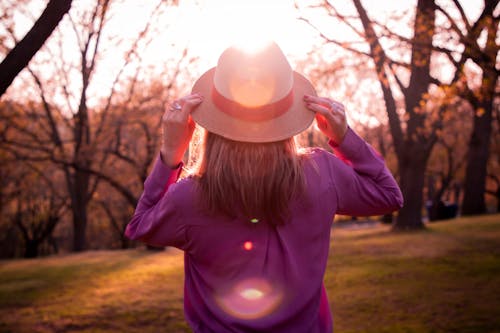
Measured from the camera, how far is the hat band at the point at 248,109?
77.2 inches

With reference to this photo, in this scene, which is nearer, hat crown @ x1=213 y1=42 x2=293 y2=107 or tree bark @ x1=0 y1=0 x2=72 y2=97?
hat crown @ x1=213 y1=42 x2=293 y2=107

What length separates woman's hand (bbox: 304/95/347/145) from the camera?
2.06 meters

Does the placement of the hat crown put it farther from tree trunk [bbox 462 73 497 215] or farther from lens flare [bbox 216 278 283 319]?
tree trunk [bbox 462 73 497 215]

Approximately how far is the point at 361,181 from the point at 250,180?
0.51m

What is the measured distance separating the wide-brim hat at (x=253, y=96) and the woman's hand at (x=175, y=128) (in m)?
0.04

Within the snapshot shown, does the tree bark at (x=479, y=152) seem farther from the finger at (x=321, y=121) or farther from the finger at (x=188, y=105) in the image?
the finger at (x=188, y=105)

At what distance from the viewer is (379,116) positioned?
4084 cm

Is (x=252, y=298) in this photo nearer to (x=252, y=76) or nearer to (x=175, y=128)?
(x=175, y=128)

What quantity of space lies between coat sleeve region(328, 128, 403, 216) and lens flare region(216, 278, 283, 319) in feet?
1.45

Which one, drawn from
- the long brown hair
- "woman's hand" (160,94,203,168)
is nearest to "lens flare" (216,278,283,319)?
the long brown hair

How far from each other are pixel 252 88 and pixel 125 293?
332 inches

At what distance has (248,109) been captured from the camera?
6.51 ft

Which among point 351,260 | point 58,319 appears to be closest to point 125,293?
point 58,319

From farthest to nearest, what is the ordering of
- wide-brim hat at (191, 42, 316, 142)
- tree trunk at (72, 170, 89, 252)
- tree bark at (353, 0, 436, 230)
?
tree trunk at (72, 170, 89, 252), tree bark at (353, 0, 436, 230), wide-brim hat at (191, 42, 316, 142)
